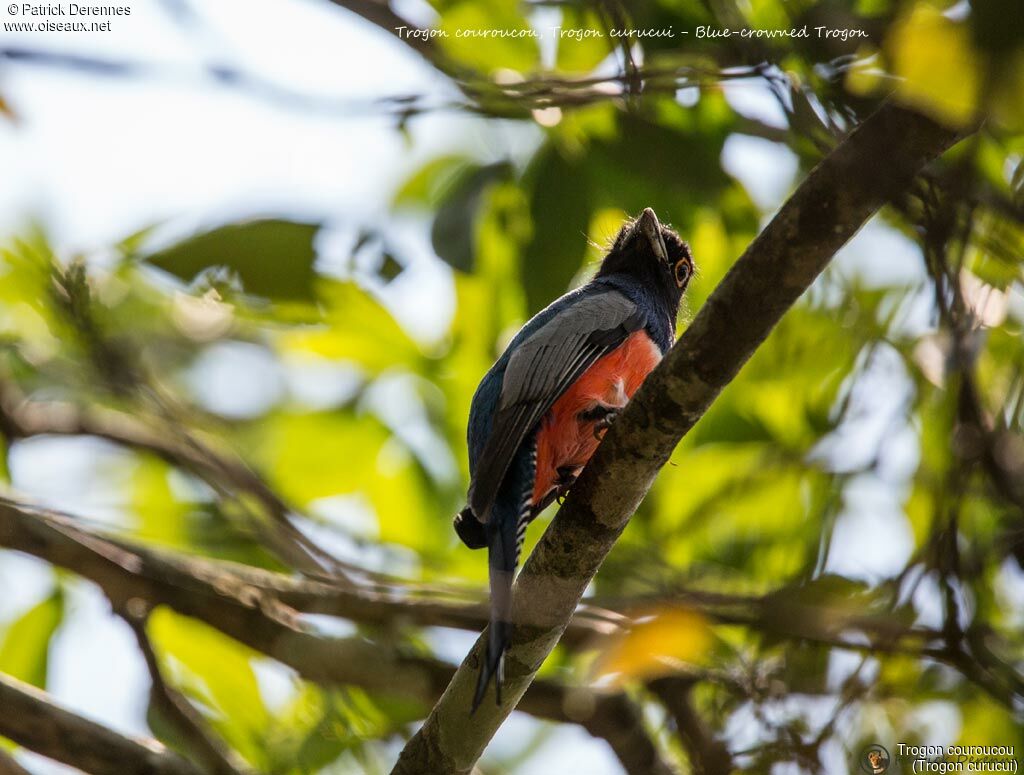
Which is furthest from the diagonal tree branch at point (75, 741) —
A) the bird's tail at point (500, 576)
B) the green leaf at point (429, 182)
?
the green leaf at point (429, 182)

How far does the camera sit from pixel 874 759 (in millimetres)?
3590

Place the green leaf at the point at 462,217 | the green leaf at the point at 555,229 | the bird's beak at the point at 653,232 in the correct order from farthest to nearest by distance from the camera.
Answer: the bird's beak at the point at 653,232 → the green leaf at the point at 555,229 → the green leaf at the point at 462,217

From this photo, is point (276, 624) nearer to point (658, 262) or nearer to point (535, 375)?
point (535, 375)

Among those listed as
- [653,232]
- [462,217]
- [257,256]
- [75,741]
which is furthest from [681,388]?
[75,741]

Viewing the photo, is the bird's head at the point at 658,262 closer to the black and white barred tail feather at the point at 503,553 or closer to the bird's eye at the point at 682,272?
the bird's eye at the point at 682,272

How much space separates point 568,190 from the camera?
441 centimetres

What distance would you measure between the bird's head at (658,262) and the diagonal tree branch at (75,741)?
308cm

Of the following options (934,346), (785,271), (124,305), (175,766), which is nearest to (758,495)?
(934,346)

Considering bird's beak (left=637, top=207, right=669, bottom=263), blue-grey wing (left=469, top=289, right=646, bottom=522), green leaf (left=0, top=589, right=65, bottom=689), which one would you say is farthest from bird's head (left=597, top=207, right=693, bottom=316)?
green leaf (left=0, top=589, right=65, bottom=689)

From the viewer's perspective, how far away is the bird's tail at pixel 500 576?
129 inches

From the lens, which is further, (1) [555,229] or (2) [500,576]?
(1) [555,229]

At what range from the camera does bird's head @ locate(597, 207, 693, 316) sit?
17.8ft

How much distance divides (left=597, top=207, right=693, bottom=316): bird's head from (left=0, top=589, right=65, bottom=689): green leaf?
3207mm

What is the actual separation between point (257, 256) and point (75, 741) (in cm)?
187
